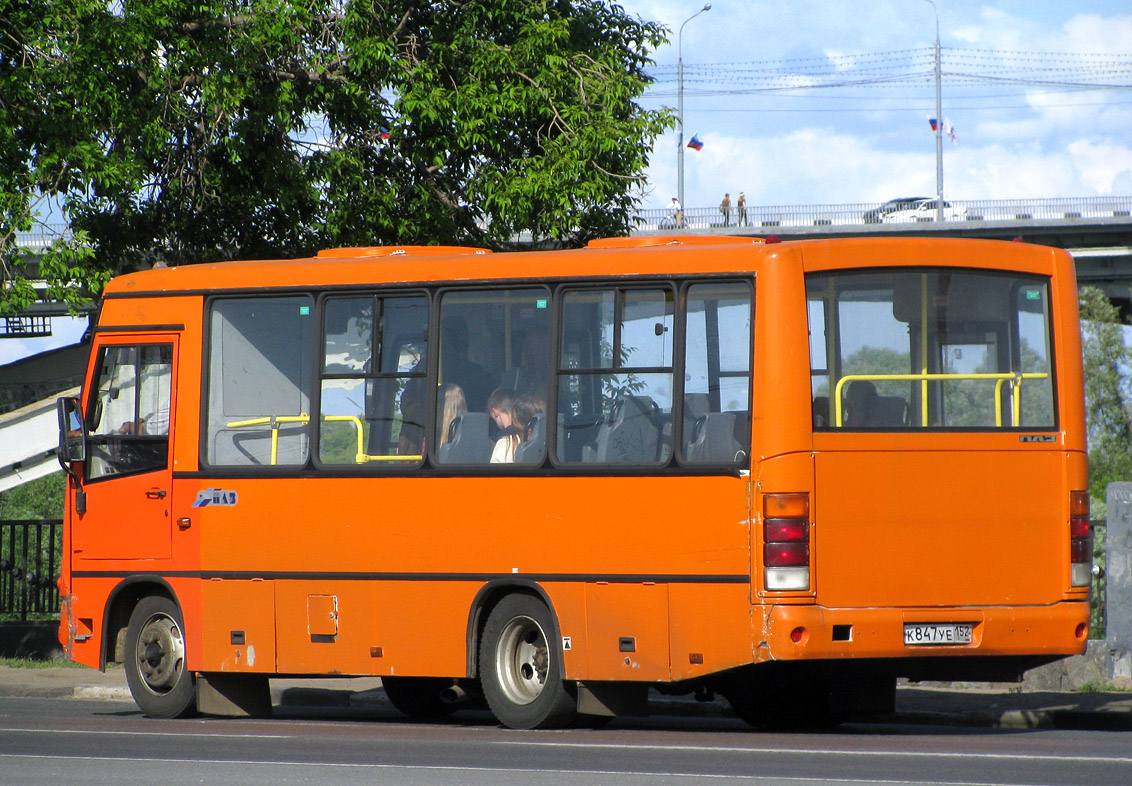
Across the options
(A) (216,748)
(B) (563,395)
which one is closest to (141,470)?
(A) (216,748)

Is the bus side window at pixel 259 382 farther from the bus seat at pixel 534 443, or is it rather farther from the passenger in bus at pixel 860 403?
the passenger in bus at pixel 860 403

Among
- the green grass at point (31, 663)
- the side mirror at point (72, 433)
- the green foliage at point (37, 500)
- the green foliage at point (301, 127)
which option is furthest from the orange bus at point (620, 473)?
the green foliage at point (37, 500)

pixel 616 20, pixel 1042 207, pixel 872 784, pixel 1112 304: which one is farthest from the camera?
pixel 1112 304

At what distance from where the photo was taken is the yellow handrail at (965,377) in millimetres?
9188

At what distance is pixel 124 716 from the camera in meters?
12.3

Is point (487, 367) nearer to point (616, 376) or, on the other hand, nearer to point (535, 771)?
point (616, 376)

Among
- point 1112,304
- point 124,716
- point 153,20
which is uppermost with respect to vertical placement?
point 1112,304

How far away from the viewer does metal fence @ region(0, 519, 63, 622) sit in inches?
695

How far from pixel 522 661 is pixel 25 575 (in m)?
9.63

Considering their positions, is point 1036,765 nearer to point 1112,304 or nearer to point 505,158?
point 505,158

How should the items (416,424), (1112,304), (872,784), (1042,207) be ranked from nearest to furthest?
(872,784)
(416,424)
(1042,207)
(1112,304)

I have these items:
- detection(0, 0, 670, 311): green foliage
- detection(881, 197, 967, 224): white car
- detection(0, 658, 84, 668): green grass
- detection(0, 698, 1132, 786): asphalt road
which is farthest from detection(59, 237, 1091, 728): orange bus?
detection(881, 197, 967, 224): white car

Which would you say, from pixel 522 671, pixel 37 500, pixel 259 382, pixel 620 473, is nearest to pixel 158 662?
pixel 259 382

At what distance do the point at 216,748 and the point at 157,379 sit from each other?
3300 mm
